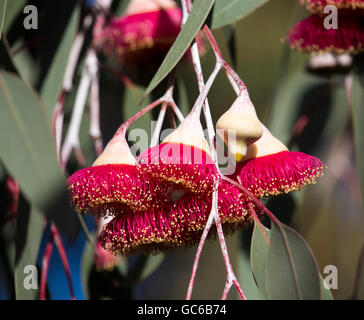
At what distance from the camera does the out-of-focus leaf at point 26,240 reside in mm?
1146

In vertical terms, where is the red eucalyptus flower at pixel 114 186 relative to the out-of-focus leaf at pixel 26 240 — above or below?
above

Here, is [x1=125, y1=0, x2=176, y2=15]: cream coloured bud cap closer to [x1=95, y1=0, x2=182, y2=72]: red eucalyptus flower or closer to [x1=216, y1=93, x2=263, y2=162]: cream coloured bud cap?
[x1=95, y1=0, x2=182, y2=72]: red eucalyptus flower

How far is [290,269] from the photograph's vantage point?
934mm

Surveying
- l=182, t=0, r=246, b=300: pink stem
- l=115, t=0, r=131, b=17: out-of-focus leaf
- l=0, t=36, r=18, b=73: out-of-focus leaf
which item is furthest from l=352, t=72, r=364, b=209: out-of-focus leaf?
l=0, t=36, r=18, b=73: out-of-focus leaf

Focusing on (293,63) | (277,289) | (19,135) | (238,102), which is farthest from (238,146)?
(293,63)

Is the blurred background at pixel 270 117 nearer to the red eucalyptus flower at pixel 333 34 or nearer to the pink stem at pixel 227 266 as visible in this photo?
the red eucalyptus flower at pixel 333 34

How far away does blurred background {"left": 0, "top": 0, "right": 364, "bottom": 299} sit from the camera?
1373mm

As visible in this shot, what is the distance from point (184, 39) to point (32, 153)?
0.91 feet

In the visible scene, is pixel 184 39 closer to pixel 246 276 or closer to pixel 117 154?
pixel 117 154

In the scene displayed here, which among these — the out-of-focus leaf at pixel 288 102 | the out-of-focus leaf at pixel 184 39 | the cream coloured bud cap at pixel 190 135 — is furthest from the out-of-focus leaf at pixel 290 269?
the out-of-focus leaf at pixel 288 102

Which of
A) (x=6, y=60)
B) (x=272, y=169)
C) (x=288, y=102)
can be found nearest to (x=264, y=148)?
(x=272, y=169)

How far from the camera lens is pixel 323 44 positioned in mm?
1237

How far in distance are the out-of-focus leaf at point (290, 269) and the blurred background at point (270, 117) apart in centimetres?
23

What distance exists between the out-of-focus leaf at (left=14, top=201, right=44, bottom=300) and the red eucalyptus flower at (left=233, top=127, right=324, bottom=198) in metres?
0.41
